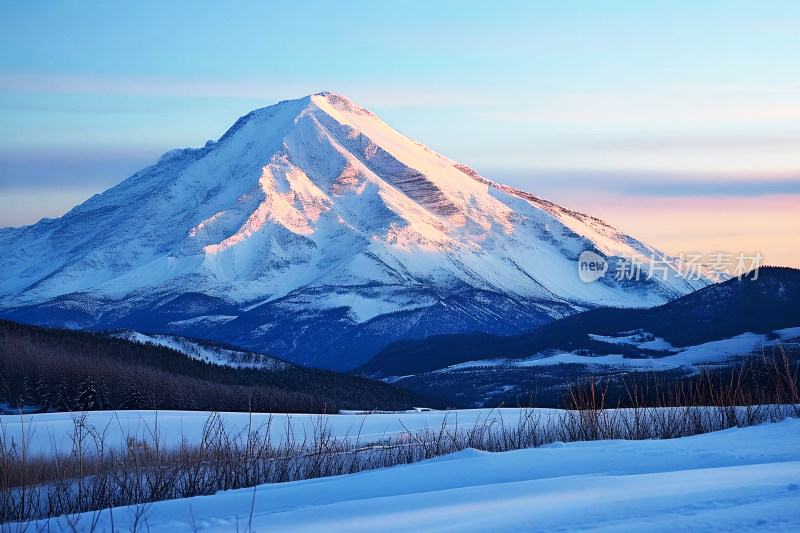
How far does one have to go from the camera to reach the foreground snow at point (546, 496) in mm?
9133

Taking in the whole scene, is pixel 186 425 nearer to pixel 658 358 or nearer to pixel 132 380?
pixel 132 380

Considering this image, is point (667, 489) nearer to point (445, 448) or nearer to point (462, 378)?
point (445, 448)

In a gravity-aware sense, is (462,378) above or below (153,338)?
below

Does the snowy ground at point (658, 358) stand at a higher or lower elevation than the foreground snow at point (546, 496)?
lower

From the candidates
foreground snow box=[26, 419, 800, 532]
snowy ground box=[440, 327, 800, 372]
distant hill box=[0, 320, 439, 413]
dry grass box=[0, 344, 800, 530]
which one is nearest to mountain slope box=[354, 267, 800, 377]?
snowy ground box=[440, 327, 800, 372]

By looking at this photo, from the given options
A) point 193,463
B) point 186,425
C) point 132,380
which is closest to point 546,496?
point 193,463

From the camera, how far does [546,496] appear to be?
35.3 feet

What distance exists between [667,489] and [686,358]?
114 meters

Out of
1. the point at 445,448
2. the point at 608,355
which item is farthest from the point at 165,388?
the point at 608,355

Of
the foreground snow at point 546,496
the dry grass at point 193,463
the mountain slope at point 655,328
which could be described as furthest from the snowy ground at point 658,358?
the foreground snow at point 546,496

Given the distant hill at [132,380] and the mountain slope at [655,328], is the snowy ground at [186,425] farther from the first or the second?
the mountain slope at [655,328]

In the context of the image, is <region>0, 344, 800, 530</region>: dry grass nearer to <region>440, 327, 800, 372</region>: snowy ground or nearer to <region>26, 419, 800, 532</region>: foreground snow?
<region>26, 419, 800, 532</region>: foreground snow

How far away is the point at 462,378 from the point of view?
129 metres

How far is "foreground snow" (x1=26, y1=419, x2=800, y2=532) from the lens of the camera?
30.0 ft
